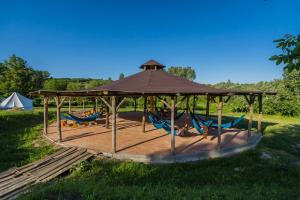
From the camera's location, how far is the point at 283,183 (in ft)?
16.6

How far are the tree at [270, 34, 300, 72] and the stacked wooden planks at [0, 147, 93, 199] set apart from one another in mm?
5648

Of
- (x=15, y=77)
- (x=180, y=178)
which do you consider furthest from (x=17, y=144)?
(x=15, y=77)

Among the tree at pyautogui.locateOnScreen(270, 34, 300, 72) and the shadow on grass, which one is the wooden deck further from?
the tree at pyautogui.locateOnScreen(270, 34, 300, 72)

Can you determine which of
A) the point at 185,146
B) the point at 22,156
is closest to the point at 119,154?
the point at 185,146

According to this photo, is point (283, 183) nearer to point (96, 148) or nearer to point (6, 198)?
point (96, 148)

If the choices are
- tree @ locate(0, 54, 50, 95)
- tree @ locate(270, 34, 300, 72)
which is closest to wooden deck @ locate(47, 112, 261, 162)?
tree @ locate(270, 34, 300, 72)

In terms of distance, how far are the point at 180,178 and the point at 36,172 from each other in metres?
4.06

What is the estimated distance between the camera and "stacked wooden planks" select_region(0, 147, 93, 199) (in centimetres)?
470

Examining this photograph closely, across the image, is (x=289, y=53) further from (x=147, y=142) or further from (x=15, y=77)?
(x=15, y=77)

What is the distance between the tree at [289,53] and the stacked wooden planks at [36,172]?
222 inches

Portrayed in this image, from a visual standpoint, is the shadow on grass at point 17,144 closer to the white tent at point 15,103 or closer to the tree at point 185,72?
the white tent at point 15,103

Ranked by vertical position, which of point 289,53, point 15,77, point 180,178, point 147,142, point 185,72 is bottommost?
point 180,178

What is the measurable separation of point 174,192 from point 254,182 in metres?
2.58

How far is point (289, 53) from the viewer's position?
1.90 m
